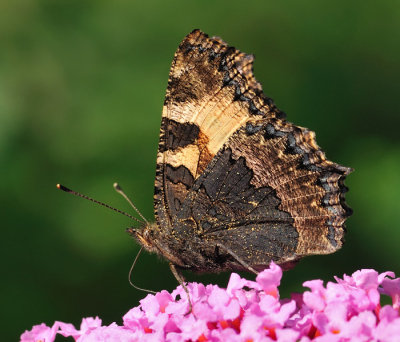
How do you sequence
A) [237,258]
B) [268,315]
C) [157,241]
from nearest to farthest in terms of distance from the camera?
1. [268,315]
2. [237,258]
3. [157,241]

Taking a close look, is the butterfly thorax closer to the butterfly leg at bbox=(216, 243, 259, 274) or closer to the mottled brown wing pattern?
the mottled brown wing pattern

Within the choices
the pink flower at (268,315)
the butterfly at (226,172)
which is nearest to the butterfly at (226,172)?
the butterfly at (226,172)

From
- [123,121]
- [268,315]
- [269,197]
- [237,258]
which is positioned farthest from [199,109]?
[268,315]

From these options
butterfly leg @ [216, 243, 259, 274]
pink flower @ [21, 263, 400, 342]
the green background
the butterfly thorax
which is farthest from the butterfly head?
the green background

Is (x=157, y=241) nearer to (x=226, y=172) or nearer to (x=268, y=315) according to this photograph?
(x=226, y=172)

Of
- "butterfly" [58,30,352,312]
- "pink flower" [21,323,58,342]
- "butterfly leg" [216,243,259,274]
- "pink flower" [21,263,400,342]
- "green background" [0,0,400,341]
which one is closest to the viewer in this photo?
"pink flower" [21,263,400,342]

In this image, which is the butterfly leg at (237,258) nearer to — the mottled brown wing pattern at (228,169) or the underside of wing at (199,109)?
the mottled brown wing pattern at (228,169)
